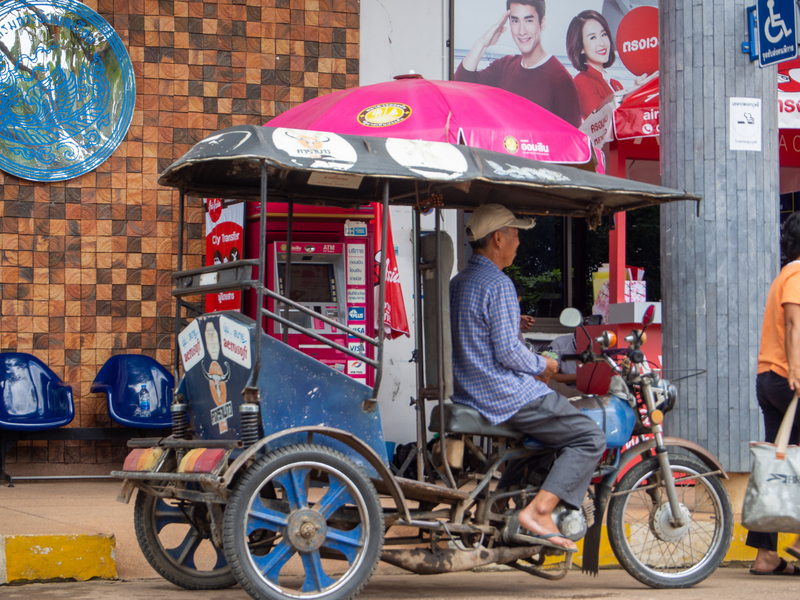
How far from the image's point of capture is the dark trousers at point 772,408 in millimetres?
4738

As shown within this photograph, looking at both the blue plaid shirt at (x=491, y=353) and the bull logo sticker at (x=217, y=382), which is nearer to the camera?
the bull logo sticker at (x=217, y=382)

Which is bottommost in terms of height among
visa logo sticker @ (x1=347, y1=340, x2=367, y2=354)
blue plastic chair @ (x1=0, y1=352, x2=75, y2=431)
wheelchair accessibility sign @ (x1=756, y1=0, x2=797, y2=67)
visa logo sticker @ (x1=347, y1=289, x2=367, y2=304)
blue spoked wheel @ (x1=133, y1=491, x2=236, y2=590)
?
blue spoked wheel @ (x1=133, y1=491, x2=236, y2=590)

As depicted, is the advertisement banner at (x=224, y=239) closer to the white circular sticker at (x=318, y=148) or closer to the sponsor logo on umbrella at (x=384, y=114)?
the sponsor logo on umbrella at (x=384, y=114)

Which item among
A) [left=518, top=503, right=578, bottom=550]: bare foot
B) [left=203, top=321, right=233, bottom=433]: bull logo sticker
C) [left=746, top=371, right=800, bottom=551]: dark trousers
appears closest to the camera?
[left=203, top=321, right=233, bottom=433]: bull logo sticker

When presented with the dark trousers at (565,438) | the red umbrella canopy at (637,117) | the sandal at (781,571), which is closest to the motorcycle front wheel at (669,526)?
the dark trousers at (565,438)

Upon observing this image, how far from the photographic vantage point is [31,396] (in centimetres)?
738

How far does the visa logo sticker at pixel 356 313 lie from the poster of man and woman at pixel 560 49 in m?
2.68

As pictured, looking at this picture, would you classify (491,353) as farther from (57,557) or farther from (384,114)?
(384,114)

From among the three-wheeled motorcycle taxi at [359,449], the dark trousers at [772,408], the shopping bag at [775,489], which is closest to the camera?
the three-wheeled motorcycle taxi at [359,449]

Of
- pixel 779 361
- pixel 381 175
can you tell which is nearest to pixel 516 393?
pixel 381 175

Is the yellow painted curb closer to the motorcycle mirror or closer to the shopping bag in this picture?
the motorcycle mirror

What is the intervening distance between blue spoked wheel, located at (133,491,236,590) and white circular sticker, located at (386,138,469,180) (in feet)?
5.96

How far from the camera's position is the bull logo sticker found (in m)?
3.90

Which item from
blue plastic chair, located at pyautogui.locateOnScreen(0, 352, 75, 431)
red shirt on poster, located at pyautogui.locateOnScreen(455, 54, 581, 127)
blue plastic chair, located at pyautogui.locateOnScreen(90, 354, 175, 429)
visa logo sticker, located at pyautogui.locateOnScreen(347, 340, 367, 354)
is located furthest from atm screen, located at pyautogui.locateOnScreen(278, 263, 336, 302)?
red shirt on poster, located at pyautogui.locateOnScreen(455, 54, 581, 127)
